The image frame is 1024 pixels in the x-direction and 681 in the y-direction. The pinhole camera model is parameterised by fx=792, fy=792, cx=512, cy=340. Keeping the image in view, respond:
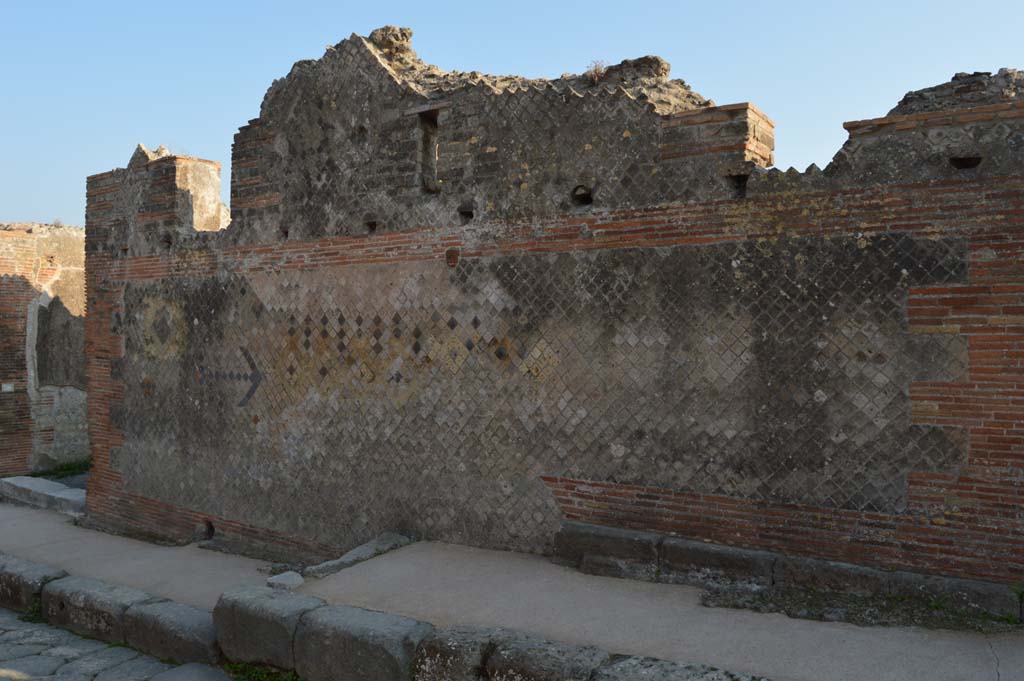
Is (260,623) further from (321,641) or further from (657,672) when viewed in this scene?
(657,672)

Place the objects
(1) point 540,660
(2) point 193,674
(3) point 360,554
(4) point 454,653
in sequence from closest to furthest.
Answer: (1) point 540,660
(4) point 454,653
(2) point 193,674
(3) point 360,554

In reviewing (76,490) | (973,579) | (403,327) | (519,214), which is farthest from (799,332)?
(76,490)

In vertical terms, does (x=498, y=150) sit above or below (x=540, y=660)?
above

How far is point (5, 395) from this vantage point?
11.4 meters

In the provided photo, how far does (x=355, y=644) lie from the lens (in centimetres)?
405

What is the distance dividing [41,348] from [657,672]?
1152 centimetres

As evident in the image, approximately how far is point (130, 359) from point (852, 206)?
6.91 m

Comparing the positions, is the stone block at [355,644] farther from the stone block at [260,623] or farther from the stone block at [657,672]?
the stone block at [657,672]

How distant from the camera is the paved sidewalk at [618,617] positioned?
129 inches

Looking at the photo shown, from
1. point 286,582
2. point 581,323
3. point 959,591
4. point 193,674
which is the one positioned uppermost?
point 581,323

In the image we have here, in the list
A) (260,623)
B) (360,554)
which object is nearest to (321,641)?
(260,623)

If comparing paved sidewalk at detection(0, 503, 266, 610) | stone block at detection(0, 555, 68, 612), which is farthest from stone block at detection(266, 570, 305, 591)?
stone block at detection(0, 555, 68, 612)

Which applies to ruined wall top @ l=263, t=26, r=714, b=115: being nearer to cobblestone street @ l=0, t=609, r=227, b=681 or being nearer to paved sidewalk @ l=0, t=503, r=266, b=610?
paved sidewalk @ l=0, t=503, r=266, b=610

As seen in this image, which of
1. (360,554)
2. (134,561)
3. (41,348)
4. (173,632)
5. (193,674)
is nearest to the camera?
(193,674)
